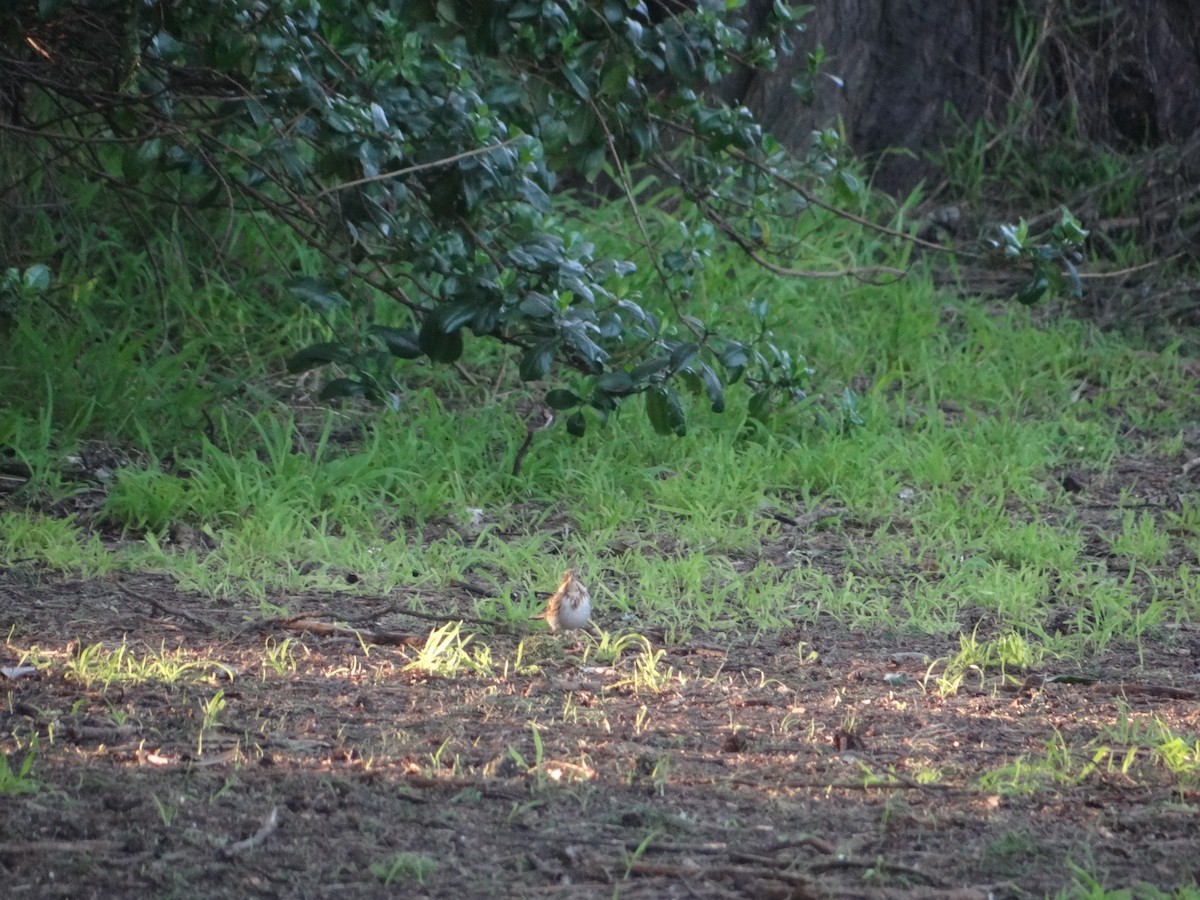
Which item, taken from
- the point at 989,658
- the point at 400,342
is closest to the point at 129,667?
the point at 400,342

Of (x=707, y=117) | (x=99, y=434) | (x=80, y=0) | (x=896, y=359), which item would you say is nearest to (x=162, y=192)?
(x=99, y=434)

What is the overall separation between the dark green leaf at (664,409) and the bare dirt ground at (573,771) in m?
0.75

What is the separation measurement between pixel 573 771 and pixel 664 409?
1722 mm

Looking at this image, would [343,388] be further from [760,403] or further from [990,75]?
[990,75]

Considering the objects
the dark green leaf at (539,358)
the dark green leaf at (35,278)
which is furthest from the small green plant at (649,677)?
the dark green leaf at (35,278)

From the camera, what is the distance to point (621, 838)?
8.14 ft

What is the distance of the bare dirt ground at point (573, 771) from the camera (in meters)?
2.34

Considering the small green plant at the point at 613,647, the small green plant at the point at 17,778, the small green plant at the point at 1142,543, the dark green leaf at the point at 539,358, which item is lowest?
the small green plant at the point at 613,647

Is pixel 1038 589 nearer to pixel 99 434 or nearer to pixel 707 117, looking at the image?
pixel 707 117

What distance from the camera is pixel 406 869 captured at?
2.32m

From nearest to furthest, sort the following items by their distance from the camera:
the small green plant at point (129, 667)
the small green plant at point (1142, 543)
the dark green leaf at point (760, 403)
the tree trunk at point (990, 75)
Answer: the small green plant at point (129, 667) < the small green plant at point (1142, 543) < the dark green leaf at point (760, 403) < the tree trunk at point (990, 75)

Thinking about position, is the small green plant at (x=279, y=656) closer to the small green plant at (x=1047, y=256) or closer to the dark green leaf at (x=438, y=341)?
the dark green leaf at (x=438, y=341)

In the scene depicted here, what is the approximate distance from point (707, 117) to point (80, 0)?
1996 mm

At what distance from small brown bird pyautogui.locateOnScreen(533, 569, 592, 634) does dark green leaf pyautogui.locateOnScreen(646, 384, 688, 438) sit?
71 centimetres
